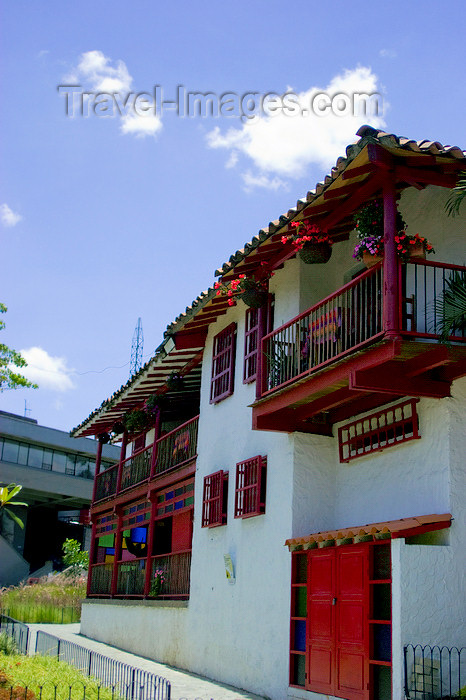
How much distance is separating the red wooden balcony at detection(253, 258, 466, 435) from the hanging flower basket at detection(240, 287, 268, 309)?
765 mm

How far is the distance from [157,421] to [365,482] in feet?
28.5

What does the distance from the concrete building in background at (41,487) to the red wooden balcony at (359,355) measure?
33157 millimetres

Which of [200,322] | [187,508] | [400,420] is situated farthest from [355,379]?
[187,508]

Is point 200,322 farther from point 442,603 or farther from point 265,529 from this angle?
point 442,603

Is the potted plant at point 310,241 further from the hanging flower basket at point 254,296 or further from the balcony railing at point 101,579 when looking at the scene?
the balcony railing at point 101,579

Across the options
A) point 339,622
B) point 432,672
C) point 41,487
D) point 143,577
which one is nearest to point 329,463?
point 339,622

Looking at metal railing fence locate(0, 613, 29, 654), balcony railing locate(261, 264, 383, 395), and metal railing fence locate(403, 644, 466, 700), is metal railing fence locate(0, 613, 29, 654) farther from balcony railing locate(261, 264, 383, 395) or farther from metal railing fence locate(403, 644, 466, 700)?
metal railing fence locate(403, 644, 466, 700)

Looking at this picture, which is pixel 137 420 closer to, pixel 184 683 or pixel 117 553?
pixel 117 553

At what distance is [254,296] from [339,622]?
5.18 m

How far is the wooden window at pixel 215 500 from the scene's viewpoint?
580 inches

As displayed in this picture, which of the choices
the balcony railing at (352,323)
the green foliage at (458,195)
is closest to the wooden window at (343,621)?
the balcony railing at (352,323)

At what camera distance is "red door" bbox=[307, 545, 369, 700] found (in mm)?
9930

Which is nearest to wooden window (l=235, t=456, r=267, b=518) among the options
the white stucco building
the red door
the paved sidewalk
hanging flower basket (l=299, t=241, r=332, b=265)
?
the white stucco building

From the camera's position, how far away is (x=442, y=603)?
9352 millimetres
